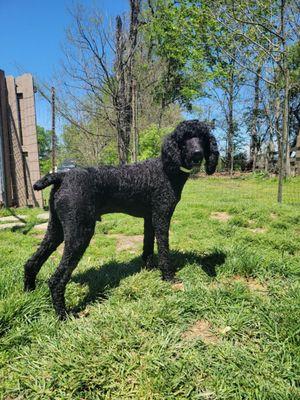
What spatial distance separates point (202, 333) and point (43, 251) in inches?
65.7

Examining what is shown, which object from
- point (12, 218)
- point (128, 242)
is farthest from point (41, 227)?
point (128, 242)

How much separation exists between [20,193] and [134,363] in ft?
23.7

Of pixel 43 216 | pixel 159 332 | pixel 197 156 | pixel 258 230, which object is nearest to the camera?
pixel 159 332

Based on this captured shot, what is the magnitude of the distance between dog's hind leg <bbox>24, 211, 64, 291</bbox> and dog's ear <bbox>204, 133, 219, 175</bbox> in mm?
1668

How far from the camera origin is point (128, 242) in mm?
5055

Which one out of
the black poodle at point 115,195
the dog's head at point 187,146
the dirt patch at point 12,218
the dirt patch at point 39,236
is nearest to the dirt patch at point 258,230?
the black poodle at point 115,195

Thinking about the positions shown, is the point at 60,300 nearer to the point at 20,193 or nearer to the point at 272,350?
the point at 272,350

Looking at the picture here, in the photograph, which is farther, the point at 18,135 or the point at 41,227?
the point at 18,135

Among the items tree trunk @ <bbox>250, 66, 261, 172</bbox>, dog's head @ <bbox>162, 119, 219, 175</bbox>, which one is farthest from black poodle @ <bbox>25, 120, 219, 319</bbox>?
tree trunk @ <bbox>250, 66, 261, 172</bbox>

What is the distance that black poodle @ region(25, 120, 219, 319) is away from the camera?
2.69 m

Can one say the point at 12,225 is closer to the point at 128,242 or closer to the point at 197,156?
the point at 128,242

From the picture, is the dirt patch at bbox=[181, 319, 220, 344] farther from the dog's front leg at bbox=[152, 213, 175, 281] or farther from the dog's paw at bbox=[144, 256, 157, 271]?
the dog's paw at bbox=[144, 256, 157, 271]

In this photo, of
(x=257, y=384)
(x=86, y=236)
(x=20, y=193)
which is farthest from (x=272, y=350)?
(x=20, y=193)

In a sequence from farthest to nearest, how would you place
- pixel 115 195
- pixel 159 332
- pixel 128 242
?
pixel 128 242
pixel 115 195
pixel 159 332
